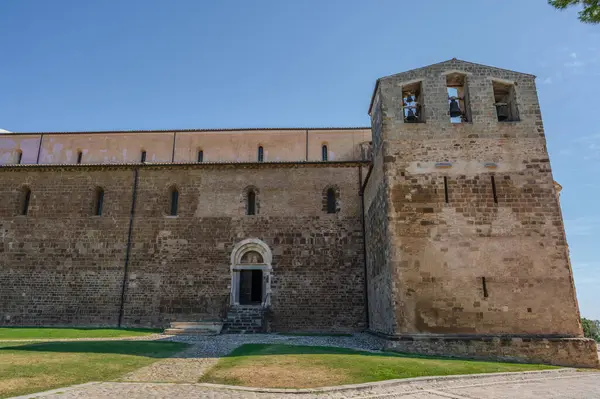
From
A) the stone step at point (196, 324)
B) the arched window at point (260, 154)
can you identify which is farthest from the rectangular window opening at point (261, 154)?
the stone step at point (196, 324)

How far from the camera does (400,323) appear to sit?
1217 cm

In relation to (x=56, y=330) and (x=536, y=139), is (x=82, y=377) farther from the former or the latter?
(x=536, y=139)

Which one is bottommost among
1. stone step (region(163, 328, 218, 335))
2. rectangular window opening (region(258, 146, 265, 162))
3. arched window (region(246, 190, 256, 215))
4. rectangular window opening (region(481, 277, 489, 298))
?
stone step (region(163, 328, 218, 335))

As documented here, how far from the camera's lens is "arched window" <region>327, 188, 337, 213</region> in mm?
19391

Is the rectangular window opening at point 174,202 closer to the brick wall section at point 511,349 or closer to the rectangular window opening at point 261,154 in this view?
the rectangular window opening at point 261,154

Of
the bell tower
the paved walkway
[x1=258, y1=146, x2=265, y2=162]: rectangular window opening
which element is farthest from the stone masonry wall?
the paved walkway

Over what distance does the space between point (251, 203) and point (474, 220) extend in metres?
10.2

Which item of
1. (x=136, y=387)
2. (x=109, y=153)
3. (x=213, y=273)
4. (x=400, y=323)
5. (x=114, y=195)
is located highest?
(x=109, y=153)

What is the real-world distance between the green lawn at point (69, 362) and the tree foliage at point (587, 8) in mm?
10869

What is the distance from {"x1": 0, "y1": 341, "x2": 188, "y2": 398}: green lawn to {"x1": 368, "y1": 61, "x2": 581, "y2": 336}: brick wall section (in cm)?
714

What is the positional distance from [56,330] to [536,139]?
18713 mm

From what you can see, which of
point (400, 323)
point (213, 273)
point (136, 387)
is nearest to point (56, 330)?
point (213, 273)

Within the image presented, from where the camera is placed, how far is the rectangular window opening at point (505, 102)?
47.1 ft

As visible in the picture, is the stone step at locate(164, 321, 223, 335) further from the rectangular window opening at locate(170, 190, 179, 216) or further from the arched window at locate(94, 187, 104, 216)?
the arched window at locate(94, 187, 104, 216)
